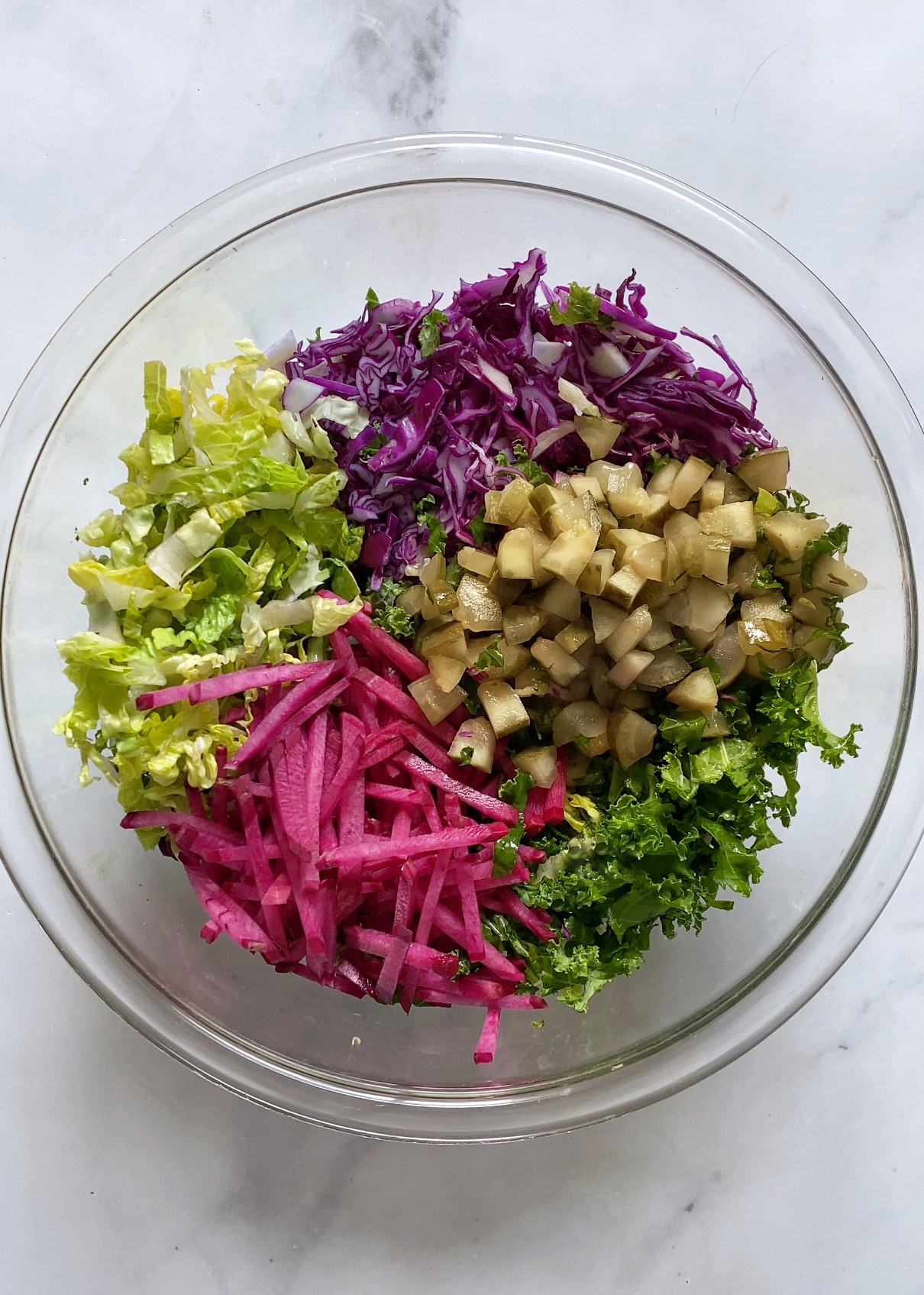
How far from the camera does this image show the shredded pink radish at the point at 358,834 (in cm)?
145

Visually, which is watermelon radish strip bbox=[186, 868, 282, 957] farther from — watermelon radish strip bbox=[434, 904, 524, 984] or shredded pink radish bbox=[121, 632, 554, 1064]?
watermelon radish strip bbox=[434, 904, 524, 984]

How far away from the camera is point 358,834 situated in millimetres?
1464

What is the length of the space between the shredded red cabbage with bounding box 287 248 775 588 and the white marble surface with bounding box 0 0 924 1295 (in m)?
0.51

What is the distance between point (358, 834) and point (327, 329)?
92cm

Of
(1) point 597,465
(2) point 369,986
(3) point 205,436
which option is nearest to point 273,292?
(3) point 205,436

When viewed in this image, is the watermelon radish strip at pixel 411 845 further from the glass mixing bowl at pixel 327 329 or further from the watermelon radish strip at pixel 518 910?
the glass mixing bowl at pixel 327 329

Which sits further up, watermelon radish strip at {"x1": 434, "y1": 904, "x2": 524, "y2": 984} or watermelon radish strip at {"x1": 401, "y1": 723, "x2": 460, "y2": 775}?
watermelon radish strip at {"x1": 401, "y1": 723, "x2": 460, "y2": 775}

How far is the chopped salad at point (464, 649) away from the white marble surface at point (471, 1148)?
50 cm

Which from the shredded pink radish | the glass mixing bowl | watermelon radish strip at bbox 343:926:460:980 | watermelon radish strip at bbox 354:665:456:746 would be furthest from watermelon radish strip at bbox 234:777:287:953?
the glass mixing bowl

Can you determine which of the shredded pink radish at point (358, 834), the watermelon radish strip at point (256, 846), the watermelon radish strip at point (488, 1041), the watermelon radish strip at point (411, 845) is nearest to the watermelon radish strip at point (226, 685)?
the shredded pink radish at point (358, 834)

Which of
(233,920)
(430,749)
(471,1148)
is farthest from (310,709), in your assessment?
(471,1148)

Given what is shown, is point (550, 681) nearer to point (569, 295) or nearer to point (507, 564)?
point (507, 564)

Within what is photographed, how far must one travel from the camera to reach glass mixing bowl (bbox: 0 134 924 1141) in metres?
1.68

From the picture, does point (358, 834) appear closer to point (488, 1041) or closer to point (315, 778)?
point (315, 778)
